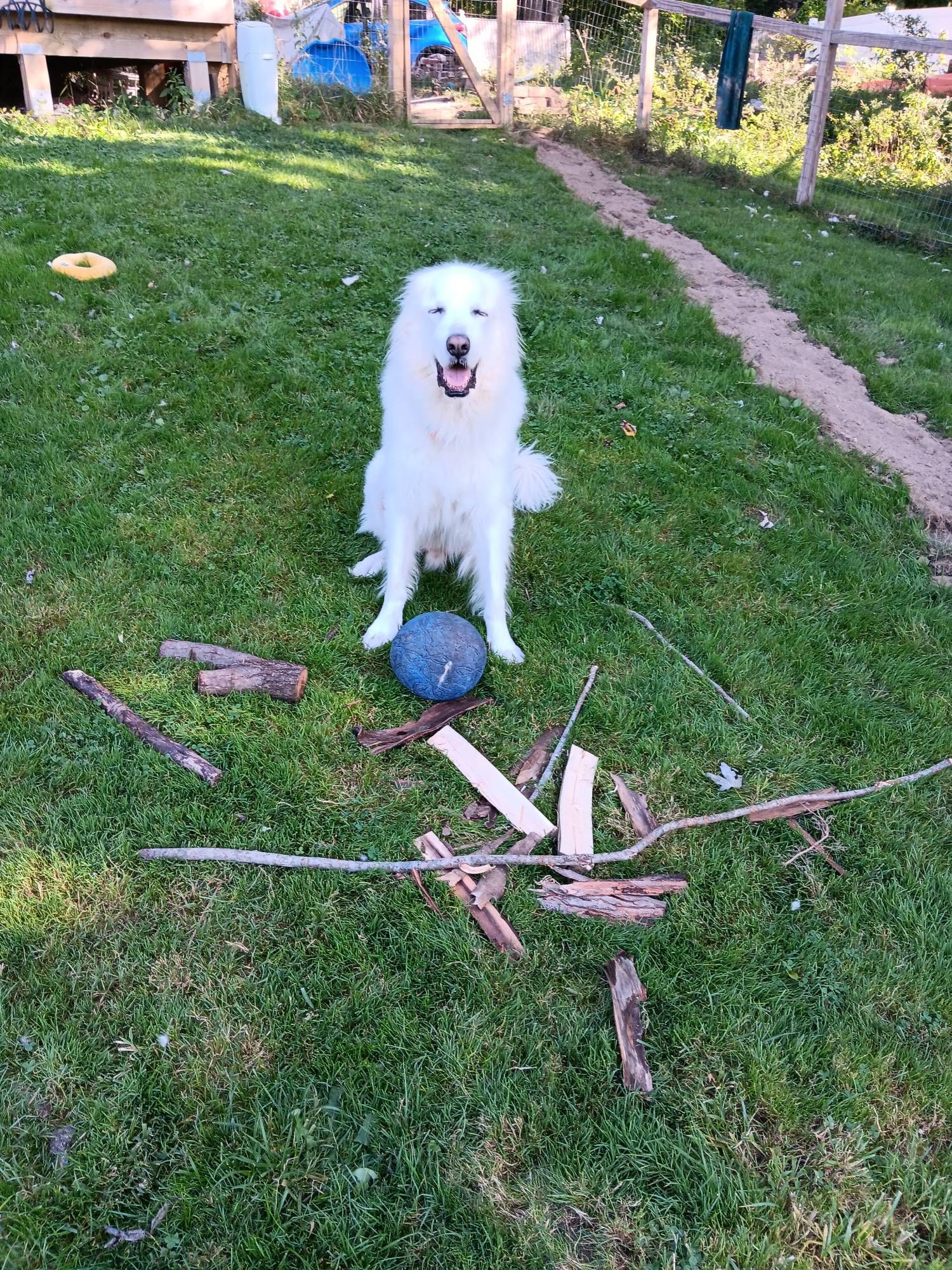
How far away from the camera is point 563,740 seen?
279cm

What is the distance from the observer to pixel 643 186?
9523 mm

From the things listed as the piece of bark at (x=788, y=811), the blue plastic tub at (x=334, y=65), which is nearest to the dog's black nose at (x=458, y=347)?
the piece of bark at (x=788, y=811)

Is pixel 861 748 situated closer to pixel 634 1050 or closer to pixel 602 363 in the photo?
pixel 634 1050

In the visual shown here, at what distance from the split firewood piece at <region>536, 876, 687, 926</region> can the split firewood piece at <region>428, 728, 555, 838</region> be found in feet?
0.66

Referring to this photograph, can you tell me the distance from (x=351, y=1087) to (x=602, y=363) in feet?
15.2

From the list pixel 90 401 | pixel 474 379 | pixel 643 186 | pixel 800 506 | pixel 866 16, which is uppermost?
pixel 866 16

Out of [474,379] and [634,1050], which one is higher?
[474,379]

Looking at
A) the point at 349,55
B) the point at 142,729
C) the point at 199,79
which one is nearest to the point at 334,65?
the point at 349,55

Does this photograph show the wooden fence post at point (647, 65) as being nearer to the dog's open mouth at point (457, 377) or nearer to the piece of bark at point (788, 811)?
the dog's open mouth at point (457, 377)

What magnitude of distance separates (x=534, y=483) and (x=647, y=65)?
32.2 ft

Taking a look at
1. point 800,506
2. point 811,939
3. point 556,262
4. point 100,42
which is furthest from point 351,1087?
point 100,42

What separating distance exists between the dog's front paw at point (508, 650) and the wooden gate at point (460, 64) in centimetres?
1026

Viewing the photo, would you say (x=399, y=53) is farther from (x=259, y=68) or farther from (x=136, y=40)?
(x=136, y=40)

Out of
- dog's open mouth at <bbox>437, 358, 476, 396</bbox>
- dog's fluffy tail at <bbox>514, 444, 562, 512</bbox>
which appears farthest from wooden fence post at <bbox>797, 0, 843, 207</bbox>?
dog's open mouth at <bbox>437, 358, 476, 396</bbox>
